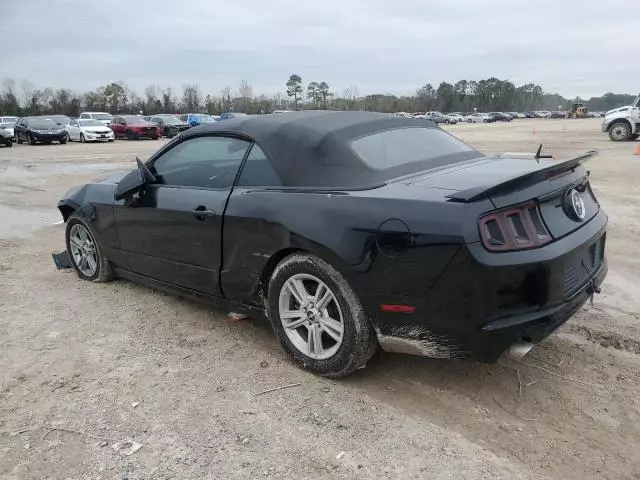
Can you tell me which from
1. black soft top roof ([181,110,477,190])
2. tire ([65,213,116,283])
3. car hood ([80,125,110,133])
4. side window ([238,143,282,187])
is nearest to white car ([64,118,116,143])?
car hood ([80,125,110,133])

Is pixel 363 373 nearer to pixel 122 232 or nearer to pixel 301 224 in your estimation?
pixel 301 224

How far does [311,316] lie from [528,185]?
139 centimetres

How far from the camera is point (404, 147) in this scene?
370 centimetres

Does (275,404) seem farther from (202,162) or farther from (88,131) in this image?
(88,131)

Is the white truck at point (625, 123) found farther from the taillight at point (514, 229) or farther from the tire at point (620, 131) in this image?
the taillight at point (514, 229)

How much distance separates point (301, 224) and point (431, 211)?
2.54 ft

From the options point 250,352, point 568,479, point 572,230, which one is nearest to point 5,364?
point 250,352

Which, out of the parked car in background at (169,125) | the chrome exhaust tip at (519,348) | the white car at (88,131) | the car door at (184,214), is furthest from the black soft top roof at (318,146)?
the parked car in background at (169,125)

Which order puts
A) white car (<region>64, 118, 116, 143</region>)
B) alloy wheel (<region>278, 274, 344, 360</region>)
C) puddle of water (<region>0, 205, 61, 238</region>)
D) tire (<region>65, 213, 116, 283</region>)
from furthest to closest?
white car (<region>64, 118, 116, 143</region>) → puddle of water (<region>0, 205, 61, 238</region>) → tire (<region>65, 213, 116, 283</region>) → alloy wheel (<region>278, 274, 344, 360</region>)

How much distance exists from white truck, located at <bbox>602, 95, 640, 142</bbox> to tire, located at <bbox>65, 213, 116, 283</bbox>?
74.6ft

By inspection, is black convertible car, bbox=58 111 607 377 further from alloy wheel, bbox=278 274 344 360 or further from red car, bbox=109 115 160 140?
red car, bbox=109 115 160 140

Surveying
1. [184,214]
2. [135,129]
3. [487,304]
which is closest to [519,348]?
[487,304]

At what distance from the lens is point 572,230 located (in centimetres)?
299

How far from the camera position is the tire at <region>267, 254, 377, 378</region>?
302 centimetres
